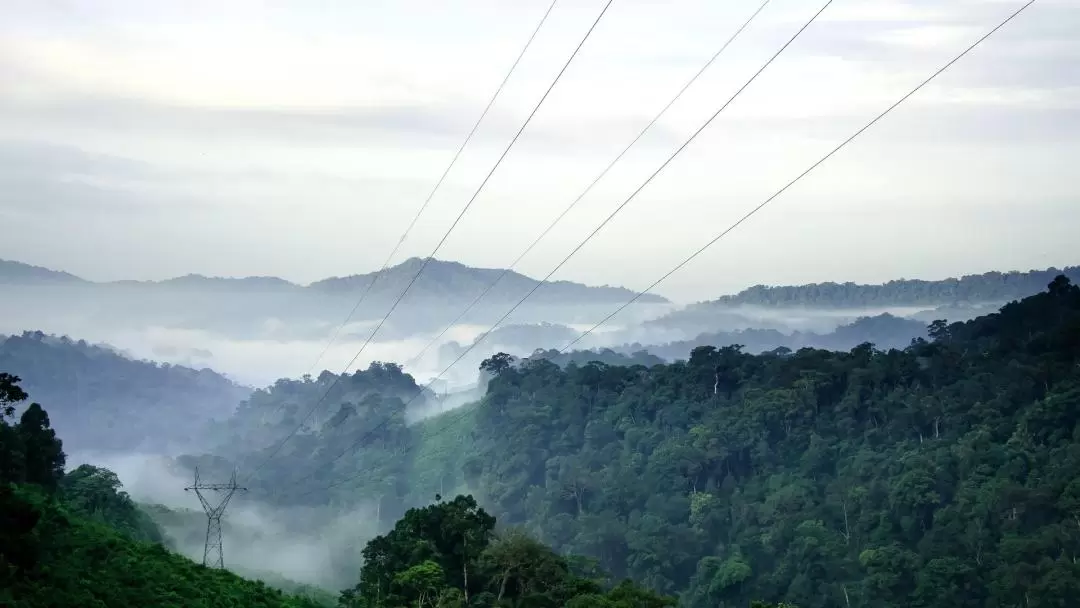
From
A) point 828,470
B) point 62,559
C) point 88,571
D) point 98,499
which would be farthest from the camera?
point 828,470

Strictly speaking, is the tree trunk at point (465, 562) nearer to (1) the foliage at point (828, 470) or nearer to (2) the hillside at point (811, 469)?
(1) the foliage at point (828, 470)

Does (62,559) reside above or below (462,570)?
above

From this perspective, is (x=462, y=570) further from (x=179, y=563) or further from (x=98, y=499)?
(x=98, y=499)

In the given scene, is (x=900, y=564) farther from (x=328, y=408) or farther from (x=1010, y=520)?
(x=328, y=408)

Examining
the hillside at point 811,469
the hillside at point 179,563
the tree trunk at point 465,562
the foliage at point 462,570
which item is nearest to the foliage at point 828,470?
the hillside at point 811,469

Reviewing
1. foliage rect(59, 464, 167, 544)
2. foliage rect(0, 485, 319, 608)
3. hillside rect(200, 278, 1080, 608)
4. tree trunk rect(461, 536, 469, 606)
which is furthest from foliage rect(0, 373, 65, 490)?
hillside rect(200, 278, 1080, 608)

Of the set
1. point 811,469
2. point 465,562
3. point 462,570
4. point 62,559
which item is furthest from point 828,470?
point 62,559

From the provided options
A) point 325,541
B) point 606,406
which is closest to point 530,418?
point 606,406
